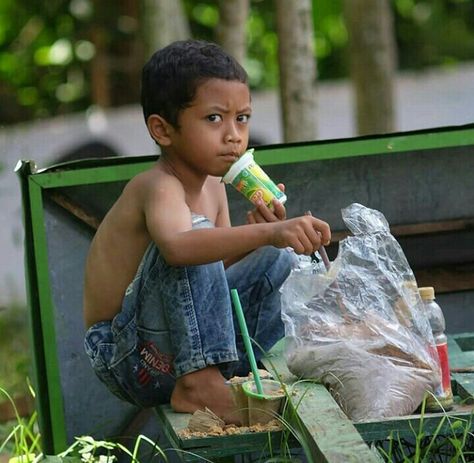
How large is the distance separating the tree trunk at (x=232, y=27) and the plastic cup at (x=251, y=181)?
4490 millimetres

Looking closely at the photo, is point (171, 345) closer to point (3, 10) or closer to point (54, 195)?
point (54, 195)

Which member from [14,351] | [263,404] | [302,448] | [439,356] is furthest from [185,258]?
[14,351]

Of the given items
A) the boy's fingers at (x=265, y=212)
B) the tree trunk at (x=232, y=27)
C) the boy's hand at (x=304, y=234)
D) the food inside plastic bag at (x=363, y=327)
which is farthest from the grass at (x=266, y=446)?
the tree trunk at (x=232, y=27)

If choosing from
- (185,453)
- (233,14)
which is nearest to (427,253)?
(185,453)

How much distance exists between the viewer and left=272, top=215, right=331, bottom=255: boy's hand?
3670 mm

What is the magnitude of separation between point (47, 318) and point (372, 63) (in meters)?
4.61

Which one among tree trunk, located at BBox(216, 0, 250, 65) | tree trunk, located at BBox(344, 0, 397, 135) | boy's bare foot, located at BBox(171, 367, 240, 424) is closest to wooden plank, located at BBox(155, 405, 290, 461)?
boy's bare foot, located at BBox(171, 367, 240, 424)

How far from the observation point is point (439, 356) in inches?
152

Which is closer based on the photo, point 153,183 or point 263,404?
point 263,404

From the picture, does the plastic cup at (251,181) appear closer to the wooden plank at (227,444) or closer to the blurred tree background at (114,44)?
the wooden plank at (227,444)

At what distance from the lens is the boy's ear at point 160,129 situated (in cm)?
412

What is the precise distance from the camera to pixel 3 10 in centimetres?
1295

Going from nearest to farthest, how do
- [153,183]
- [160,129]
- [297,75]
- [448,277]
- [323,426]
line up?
1. [323,426]
2. [153,183]
3. [160,129]
4. [448,277]
5. [297,75]

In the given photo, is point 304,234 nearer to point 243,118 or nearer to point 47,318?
point 243,118
